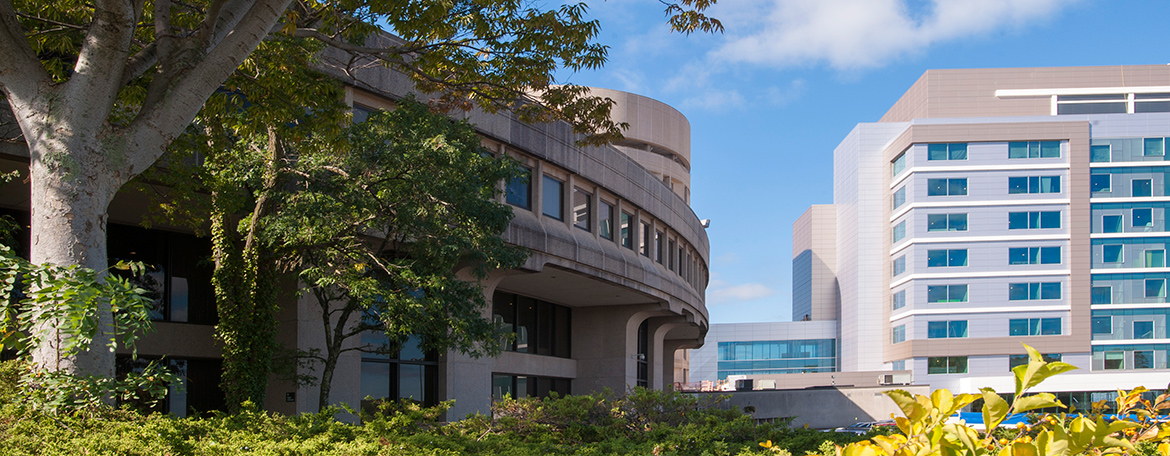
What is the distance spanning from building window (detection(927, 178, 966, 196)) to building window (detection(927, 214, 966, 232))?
6.11ft

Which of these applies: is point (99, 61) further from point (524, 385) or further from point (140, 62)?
point (524, 385)

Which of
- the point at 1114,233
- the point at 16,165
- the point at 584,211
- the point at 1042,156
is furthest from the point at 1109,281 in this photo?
the point at 16,165

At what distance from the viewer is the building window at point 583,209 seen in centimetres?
2684

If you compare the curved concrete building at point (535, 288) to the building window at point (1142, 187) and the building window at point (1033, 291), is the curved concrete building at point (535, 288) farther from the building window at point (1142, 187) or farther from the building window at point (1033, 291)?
the building window at point (1142, 187)

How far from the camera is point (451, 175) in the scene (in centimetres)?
1475

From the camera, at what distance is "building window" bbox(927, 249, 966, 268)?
76062 millimetres

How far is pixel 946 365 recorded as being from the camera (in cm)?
7581

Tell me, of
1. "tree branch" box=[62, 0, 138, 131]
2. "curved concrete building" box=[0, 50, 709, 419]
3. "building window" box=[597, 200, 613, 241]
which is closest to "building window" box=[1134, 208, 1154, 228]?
"curved concrete building" box=[0, 50, 709, 419]

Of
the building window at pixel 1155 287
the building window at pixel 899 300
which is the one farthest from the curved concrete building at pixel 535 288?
the building window at pixel 1155 287

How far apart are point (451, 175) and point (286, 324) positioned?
22.2 ft

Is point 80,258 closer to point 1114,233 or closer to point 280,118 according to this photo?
point 280,118

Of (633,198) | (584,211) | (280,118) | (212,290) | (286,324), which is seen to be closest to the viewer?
(280,118)

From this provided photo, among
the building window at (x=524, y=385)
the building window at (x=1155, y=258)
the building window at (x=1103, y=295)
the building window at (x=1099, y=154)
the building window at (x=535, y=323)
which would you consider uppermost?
the building window at (x=1099, y=154)

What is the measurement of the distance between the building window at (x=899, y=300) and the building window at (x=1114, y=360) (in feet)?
52.3
